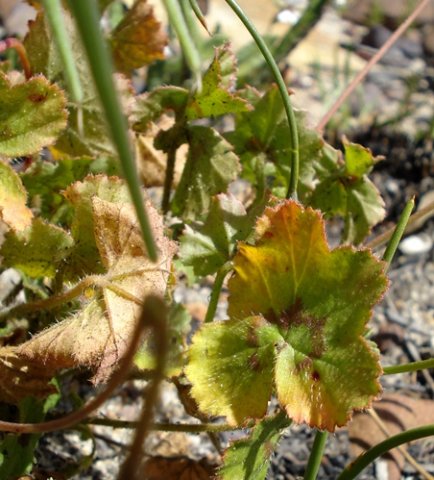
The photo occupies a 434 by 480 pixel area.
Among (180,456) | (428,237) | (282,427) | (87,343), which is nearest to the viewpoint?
(87,343)

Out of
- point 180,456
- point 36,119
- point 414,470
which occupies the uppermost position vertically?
point 36,119

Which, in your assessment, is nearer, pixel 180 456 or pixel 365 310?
pixel 365 310

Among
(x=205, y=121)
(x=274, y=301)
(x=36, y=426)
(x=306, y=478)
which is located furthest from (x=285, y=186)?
(x=205, y=121)

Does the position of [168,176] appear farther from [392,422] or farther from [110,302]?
[392,422]

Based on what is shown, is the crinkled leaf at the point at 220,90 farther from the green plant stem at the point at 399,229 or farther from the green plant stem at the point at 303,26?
the green plant stem at the point at 303,26

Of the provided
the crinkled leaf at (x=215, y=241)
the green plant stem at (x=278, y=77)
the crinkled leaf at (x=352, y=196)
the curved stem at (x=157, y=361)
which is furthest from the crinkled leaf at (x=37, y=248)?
the curved stem at (x=157, y=361)

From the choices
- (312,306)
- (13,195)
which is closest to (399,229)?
(312,306)

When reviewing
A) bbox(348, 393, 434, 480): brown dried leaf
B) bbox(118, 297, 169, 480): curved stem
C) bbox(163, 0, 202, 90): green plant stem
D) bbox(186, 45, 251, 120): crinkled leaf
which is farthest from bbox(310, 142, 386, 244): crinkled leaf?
bbox(118, 297, 169, 480): curved stem

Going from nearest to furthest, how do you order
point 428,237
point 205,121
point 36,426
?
1. point 36,426
2. point 428,237
3. point 205,121

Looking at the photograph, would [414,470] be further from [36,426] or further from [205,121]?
[205,121]

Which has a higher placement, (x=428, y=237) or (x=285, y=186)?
(x=285, y=186)
